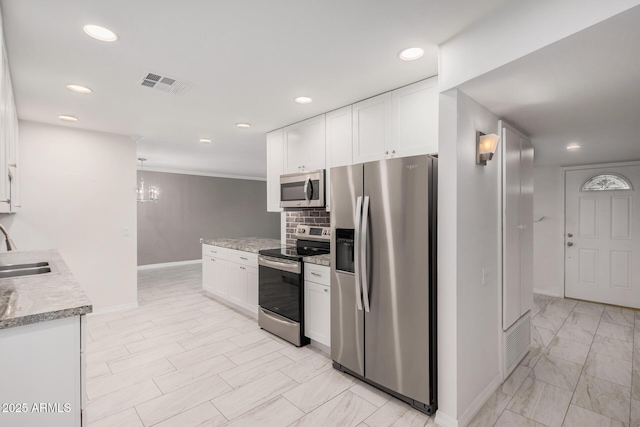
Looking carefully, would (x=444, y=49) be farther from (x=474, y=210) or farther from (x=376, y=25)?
(x=474, y=210)

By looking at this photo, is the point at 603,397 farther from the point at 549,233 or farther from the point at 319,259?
the point at 549,233

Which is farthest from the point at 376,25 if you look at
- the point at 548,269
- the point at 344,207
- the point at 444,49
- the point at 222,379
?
the point at 548,269

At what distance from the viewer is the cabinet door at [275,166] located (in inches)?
160

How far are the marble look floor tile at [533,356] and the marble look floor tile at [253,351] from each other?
2350 mm

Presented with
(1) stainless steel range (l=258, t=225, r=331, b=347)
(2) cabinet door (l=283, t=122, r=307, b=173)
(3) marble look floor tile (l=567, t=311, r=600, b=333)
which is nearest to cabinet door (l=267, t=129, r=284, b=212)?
(2) cabinet door (l=283, t=122, r=307, b=173)

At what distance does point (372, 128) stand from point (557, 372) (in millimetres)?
2742

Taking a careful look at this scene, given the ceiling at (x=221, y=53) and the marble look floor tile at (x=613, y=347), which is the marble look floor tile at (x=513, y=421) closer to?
the marble look floor tile at (x=613, y=347)

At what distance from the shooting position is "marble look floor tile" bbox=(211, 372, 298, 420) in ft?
7.05

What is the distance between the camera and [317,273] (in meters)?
2.95

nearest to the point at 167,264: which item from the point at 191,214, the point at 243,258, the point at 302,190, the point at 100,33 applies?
the point at 191,214

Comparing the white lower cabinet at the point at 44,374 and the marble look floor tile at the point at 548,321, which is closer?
the white lower cabinet at the point at 44,374

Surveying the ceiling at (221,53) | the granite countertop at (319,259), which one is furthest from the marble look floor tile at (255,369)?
the ceiling at (221,53)

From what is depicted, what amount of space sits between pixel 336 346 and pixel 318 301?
0.47 metres

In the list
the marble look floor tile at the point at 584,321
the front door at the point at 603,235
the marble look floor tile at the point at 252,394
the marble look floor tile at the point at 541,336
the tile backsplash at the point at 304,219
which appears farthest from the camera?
the front door at the point at 603,235
